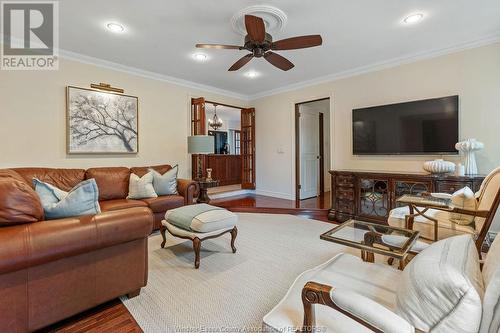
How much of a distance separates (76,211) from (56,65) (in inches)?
118

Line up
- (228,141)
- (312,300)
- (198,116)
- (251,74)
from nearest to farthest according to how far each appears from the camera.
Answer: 1. (312,300)
2. (251,74)
3. (198,116)
4. (228,141)

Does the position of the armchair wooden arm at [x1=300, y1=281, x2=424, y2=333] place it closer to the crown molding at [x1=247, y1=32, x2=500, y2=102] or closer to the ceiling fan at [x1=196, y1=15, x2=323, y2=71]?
the ceiling fan at [x1=196, y1=15, x2=323, y2=71]

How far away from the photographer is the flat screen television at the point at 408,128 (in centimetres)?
336

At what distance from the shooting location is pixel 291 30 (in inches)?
114

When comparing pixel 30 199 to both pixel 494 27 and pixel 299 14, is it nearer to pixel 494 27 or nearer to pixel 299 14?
pixel 299 14

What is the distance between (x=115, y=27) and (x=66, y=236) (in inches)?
98.1

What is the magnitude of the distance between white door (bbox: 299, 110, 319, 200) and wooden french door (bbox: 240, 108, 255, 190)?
1.23 m

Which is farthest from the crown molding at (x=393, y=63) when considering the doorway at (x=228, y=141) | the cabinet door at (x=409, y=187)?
the cabinet door at (x=409, y=187)

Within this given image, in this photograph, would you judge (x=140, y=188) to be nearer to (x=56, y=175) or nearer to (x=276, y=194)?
(x=56, y=175)

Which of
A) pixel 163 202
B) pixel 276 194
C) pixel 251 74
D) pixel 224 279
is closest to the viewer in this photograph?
pixel 224 279

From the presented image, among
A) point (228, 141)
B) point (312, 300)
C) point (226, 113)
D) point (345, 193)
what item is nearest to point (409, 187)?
point (345, 193)

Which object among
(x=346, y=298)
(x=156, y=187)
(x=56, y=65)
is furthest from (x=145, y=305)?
(x=56, y=65)

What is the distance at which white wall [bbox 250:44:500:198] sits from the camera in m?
3.14

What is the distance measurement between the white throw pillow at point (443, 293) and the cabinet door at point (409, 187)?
259 cm
